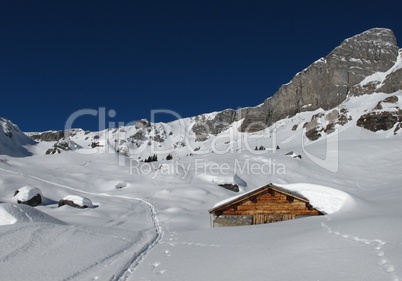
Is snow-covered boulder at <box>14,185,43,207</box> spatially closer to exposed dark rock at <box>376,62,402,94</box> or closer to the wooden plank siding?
the wooden plank siding

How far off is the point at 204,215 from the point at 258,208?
22.9 ft

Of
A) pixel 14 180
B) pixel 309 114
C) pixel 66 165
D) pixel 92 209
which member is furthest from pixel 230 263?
pixel 309 114

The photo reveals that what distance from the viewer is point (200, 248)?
9.43m

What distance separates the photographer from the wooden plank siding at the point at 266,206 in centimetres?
1739

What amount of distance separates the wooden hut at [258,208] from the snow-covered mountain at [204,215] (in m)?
1.02

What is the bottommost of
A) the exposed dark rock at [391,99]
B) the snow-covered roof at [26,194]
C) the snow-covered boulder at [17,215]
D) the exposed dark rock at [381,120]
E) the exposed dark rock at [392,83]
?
the snow-covered roof at [26,194]

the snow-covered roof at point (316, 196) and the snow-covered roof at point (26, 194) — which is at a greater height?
the snow-covered roof at point (316, 196)

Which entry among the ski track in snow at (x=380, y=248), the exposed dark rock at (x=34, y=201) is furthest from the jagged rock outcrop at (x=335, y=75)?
the ski track in snow at (x=380, y=248)

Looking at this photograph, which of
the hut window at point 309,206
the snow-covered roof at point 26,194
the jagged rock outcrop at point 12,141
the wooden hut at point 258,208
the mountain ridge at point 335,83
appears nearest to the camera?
the hut window at point 309,206

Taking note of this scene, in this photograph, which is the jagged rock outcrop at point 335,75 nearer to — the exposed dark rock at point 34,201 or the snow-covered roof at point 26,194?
the exposed dark rock at point 34,201

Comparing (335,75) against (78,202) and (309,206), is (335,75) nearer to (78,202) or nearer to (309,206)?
(78,202)

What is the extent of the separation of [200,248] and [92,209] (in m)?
17.5

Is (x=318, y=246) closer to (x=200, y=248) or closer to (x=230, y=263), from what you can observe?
(x=230, y=263)

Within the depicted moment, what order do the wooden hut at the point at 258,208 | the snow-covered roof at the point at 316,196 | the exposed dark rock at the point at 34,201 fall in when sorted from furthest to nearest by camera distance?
the exposed dark rock at the point at 34,201, the wooden hut at the point at 258,208, the snow-covered roof at the point at 316,196
